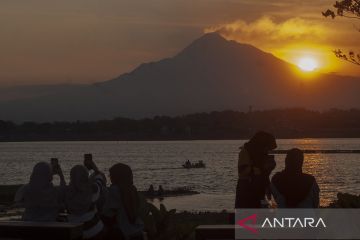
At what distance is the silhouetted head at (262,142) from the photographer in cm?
838

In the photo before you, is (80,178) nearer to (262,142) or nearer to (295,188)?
(262,142)

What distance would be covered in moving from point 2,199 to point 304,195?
1313 inches

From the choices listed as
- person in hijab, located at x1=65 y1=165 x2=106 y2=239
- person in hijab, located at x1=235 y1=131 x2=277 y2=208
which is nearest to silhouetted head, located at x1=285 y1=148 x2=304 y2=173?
person in hijab, located at x1=235 y1=131 x2=277 y2=208

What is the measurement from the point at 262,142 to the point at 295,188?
2.42 ft

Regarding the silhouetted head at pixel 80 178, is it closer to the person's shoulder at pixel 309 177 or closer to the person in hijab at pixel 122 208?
the person in hijab at pixel 122 208

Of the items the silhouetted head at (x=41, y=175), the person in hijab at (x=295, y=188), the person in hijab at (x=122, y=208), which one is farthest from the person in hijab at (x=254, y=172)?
the silhouetted head at (x=41, y=175)

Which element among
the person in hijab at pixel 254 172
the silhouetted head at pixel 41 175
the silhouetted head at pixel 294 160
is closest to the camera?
the silhouetted head at pixel 41 175

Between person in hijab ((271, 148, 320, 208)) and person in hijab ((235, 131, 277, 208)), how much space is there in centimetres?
42

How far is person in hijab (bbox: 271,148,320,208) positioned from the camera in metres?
7.87

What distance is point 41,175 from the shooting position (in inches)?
305

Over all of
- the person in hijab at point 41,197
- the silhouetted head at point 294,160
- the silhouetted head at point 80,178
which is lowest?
the person in hijab at point 41,197

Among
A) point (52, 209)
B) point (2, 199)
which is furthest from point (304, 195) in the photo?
point (2, 199)

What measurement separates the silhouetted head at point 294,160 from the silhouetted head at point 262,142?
0.59 meters

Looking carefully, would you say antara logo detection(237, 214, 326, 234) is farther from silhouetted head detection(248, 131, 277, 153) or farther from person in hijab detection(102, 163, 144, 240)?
person in hijab detection(102, 163, 144, 240)
